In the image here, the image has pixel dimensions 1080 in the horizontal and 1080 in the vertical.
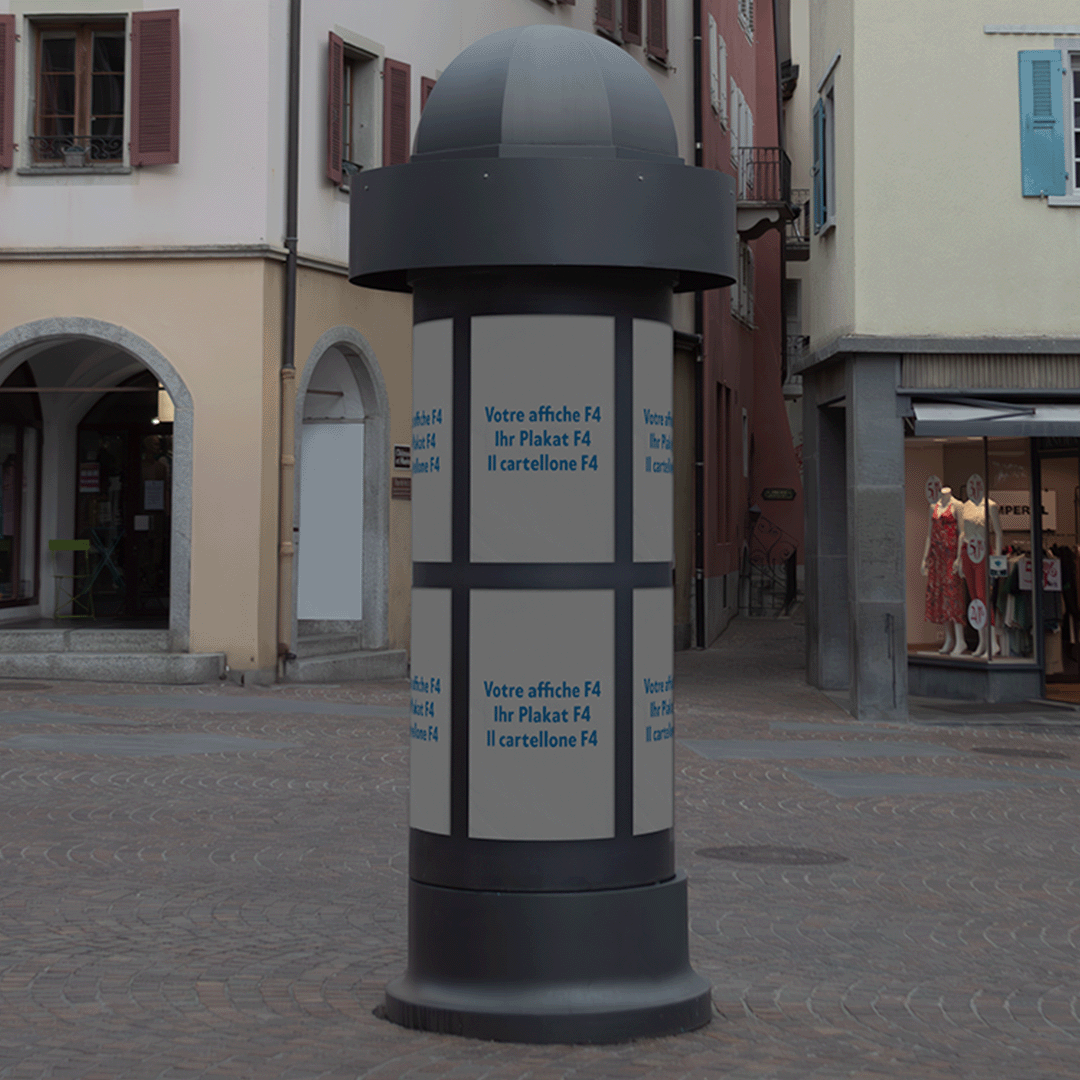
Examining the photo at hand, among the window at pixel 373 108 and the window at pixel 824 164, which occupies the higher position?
the window at pixel 373 108

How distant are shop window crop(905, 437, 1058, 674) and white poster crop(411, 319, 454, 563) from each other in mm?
12636

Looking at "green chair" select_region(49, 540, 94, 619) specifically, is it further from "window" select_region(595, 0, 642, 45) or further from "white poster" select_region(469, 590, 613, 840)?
"white poster" select_region(469, 590, 613, 840)

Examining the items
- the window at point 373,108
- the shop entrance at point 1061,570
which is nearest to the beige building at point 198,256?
the window at point 373,108

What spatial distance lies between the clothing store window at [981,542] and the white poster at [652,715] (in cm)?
1247

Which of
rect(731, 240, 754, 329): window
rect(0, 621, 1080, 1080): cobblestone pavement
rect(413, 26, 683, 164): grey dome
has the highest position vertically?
rect(731, 240, 754, 329): window

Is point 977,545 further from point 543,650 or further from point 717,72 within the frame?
point 717,72

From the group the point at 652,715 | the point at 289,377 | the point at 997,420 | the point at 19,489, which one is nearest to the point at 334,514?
the point at 289,377

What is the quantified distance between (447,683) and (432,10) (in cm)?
1715

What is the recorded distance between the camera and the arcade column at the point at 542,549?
16.7 ft

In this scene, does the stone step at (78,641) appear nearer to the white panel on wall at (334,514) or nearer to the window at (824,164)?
the white panel on wall at (334,514)

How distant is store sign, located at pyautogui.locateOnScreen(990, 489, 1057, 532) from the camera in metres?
17.5

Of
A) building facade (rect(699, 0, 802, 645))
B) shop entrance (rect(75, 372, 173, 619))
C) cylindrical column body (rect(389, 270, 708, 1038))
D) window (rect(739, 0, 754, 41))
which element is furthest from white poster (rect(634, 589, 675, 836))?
window (rect(739, 0, 754, 41))

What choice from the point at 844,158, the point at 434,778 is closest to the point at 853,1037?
the point at 434,778

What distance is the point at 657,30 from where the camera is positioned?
26.8m
